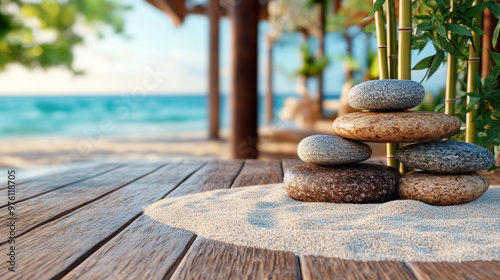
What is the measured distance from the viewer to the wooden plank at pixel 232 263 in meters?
0.73

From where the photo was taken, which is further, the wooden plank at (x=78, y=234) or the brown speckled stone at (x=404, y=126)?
the brown speckled stone at (x=404, y=126)

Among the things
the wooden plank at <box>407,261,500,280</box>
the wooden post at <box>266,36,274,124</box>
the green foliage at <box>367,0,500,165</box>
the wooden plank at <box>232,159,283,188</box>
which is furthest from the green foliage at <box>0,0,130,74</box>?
the wooden plank at <box>407,261,500,280</box>

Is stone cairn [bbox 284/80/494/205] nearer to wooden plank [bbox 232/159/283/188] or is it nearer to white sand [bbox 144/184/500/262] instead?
white sand [bbox 144/184/500/262]

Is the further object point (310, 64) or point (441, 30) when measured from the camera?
point (310, 64)

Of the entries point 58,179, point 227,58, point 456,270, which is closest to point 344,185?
point 456,270

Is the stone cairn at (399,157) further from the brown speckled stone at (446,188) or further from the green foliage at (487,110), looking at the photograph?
the green foliage at (487,110)

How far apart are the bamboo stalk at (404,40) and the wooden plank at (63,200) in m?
1.26

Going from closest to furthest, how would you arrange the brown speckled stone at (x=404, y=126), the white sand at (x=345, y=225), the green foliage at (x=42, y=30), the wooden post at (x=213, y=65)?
the white sand at (x=345, y=225), the brown speckled stone at (x=404, y=126), the green foliage at (x=42, y=30), the wooden post at (x=213, y=65)

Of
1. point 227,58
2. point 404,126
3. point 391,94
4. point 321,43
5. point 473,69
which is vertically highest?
point 321,43

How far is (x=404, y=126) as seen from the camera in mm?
1240

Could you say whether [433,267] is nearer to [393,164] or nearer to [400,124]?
[400,124]

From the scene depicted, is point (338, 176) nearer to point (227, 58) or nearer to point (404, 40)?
point (404, 40)

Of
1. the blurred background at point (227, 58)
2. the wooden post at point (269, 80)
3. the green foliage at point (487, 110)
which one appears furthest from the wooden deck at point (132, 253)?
the wooden post at point (269, 80)

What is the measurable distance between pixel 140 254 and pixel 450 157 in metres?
1.03
